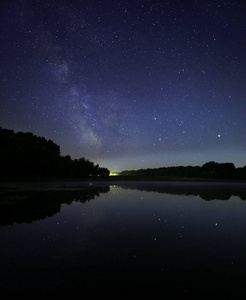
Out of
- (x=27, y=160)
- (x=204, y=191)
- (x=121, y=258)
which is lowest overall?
(x=121, y=258)

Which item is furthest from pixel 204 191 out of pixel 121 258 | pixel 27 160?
pixel 27 160

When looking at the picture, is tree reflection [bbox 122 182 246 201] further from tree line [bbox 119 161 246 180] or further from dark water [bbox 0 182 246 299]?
Answer: tree line [bbox 119 161 246 180]

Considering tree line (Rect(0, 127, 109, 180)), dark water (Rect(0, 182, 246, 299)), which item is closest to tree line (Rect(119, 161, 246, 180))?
tree line (Rect(0, 127, 109, 180))

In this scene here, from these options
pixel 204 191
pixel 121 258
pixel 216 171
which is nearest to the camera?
pixel 121 258

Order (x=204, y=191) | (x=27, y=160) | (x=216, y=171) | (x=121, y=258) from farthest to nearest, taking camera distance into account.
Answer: (x=216, y=171) < (x=27, y=160) < (x=204, y=191) < (x=121, y=258)

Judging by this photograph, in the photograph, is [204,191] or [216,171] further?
[216,171]

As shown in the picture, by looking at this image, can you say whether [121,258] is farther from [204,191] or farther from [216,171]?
[216,171]

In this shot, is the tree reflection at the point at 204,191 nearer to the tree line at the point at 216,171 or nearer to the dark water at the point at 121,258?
the dark water at the point at 121,258

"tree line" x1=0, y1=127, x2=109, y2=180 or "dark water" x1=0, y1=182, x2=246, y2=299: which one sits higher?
"tree line" x1=0, y1=127, x2=109, y2=180

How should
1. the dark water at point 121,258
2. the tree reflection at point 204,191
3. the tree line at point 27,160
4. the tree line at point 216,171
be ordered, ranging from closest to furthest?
the dark water at point 121,258 → the tree reflection at point 204,191 → the tree line at point 27,160 → the tree line at point 216,171

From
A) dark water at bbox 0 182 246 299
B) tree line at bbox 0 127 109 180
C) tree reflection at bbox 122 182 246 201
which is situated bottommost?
dark water at bbox 0 182 246 299

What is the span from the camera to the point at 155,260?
6652mm

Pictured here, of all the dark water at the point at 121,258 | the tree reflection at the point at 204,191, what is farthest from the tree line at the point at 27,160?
the dark water at the point at 121,258

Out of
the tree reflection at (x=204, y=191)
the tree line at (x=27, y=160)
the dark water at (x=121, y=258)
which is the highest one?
the tree line at (x=27, y=160)
